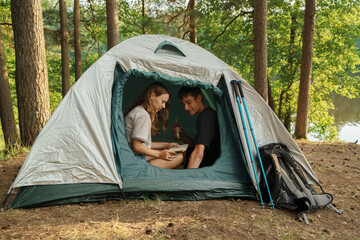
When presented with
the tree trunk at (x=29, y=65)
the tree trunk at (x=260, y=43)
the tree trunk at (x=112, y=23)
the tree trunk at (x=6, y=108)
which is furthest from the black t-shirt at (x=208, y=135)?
the tree trunk at (x=6, y=108)

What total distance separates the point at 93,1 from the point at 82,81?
1109cm

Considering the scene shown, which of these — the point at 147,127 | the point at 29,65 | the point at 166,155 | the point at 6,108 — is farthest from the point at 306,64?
the point at 6,108

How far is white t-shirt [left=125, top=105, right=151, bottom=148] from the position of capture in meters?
3.22

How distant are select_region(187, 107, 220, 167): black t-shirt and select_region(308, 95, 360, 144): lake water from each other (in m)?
15.0

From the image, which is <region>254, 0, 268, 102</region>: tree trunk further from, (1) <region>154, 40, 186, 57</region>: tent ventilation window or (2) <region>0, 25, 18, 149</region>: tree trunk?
(2) <region>0, 25, 18, 149</region>: tree trunk

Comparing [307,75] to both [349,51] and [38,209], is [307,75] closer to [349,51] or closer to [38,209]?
[349,51]

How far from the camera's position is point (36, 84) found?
4.77 metres

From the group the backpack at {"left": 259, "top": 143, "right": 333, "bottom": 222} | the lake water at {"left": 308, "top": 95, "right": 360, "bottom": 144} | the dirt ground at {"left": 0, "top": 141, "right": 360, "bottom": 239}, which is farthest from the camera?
the lake water at {"left": 308, "top": 95, "right": 360, "bottom": 144}

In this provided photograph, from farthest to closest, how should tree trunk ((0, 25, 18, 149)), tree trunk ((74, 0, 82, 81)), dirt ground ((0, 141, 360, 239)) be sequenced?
tree trunk ((74, 0, 82, 81)) → tree trunk ((0, 25, 18, 149)) → dirt ground ((0, 141, 360, 239))

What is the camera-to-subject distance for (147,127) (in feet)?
10.7

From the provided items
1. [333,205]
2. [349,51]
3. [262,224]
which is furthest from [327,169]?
[349,51]

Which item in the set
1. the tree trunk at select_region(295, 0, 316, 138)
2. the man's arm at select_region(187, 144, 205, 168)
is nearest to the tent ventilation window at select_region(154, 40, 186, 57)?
the man's arm at select_region(187, 144, 205, 168)

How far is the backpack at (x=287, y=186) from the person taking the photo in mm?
3035

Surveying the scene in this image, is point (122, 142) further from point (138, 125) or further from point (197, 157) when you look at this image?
point (197, 157)
